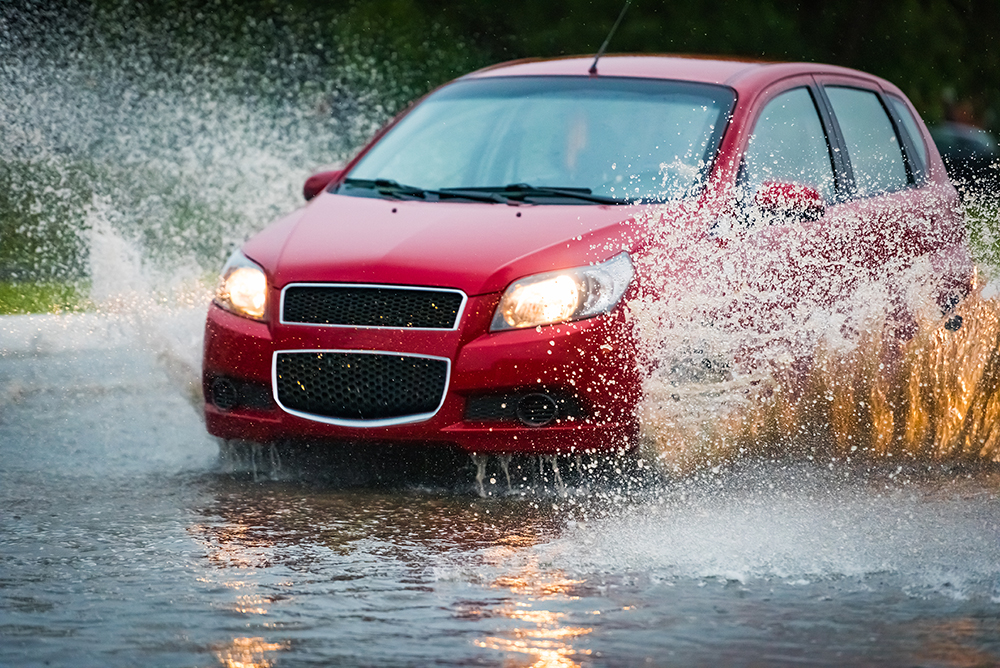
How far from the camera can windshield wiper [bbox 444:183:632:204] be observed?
287 inches

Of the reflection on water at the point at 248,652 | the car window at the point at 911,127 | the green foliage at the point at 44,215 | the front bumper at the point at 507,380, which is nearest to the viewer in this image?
the reflection on water at the point at 248,652

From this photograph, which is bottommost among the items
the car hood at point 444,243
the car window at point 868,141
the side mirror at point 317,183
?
the car hood at point 444,243

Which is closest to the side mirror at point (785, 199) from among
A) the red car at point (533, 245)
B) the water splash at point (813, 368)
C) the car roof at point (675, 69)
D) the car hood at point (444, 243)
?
the red car at point (533, 245)

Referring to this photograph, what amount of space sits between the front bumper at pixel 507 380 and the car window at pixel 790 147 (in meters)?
1.19

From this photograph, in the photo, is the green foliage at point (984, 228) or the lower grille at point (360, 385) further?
the green foliage at point (984, 228)

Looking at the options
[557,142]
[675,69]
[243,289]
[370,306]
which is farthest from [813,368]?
[243,289]

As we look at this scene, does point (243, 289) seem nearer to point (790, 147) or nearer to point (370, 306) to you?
point (370, 306)

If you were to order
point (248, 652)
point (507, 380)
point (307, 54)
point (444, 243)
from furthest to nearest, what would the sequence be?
point (307, 54) < point (444, 243) < point (507, 380) < point (248, 652)

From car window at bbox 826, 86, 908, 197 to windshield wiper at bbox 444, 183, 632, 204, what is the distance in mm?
1434

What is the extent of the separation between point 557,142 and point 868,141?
165 cm

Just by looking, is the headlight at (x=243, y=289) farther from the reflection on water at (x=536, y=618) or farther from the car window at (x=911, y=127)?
the car window at (x=911, y=127)

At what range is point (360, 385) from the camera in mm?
6793

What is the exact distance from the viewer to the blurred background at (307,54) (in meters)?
22.9

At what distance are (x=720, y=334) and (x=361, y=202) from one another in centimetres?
162
